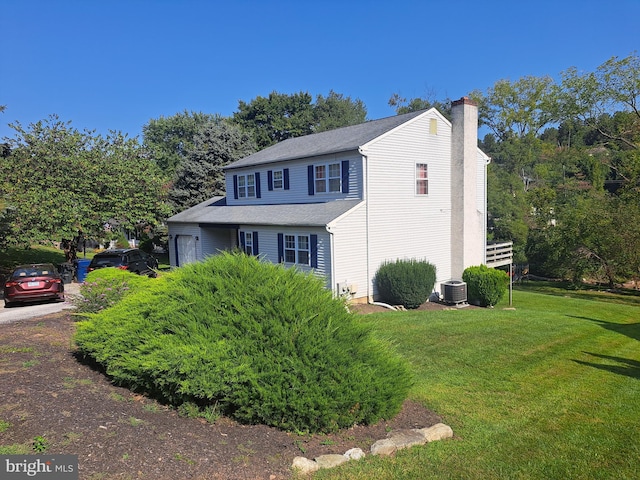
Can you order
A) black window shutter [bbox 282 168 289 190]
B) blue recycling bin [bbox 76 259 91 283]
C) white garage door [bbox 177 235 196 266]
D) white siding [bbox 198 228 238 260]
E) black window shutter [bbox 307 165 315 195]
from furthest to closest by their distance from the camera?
1. white garage door [bbox 177 235 196 266]
2. white siding [bbox 198 228 238 260]
3. black window shutter [bbox 282 168 289 190]
4. blue recycling bin [bbox 76 259 91 283]
5. black window shutter [bbox 307 165 315 195]

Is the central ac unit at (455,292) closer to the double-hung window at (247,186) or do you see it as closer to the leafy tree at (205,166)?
the double-hung window at (247,186)

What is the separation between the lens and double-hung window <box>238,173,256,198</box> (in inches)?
982

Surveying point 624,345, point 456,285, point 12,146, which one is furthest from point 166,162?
point 624,345

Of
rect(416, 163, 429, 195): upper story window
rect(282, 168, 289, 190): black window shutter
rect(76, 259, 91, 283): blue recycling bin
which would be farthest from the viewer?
rect(282, 168, 289, 190): black window shutter

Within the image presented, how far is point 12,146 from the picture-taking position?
866 inches

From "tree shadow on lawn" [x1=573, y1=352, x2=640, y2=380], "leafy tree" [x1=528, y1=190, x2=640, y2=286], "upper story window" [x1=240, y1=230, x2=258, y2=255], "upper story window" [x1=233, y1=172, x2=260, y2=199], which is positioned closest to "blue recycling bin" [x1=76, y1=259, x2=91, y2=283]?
"upper story window" [x1=240, y1=230, x2=258, y2=255]

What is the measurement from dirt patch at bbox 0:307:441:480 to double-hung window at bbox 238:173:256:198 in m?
19.0

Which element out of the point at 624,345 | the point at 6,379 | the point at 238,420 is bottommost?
the point at 624,345

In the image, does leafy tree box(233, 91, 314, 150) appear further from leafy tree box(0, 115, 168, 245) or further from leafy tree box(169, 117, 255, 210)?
leafy tree box(0, 115, 168, 245)

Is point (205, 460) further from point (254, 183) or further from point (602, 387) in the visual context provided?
point (254, 183)

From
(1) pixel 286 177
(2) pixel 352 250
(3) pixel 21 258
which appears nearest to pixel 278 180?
(1) pixel 286 177

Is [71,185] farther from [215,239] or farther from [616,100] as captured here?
[616,100]

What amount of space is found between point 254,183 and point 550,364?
18.6 metres

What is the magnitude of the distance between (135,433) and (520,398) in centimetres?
562
